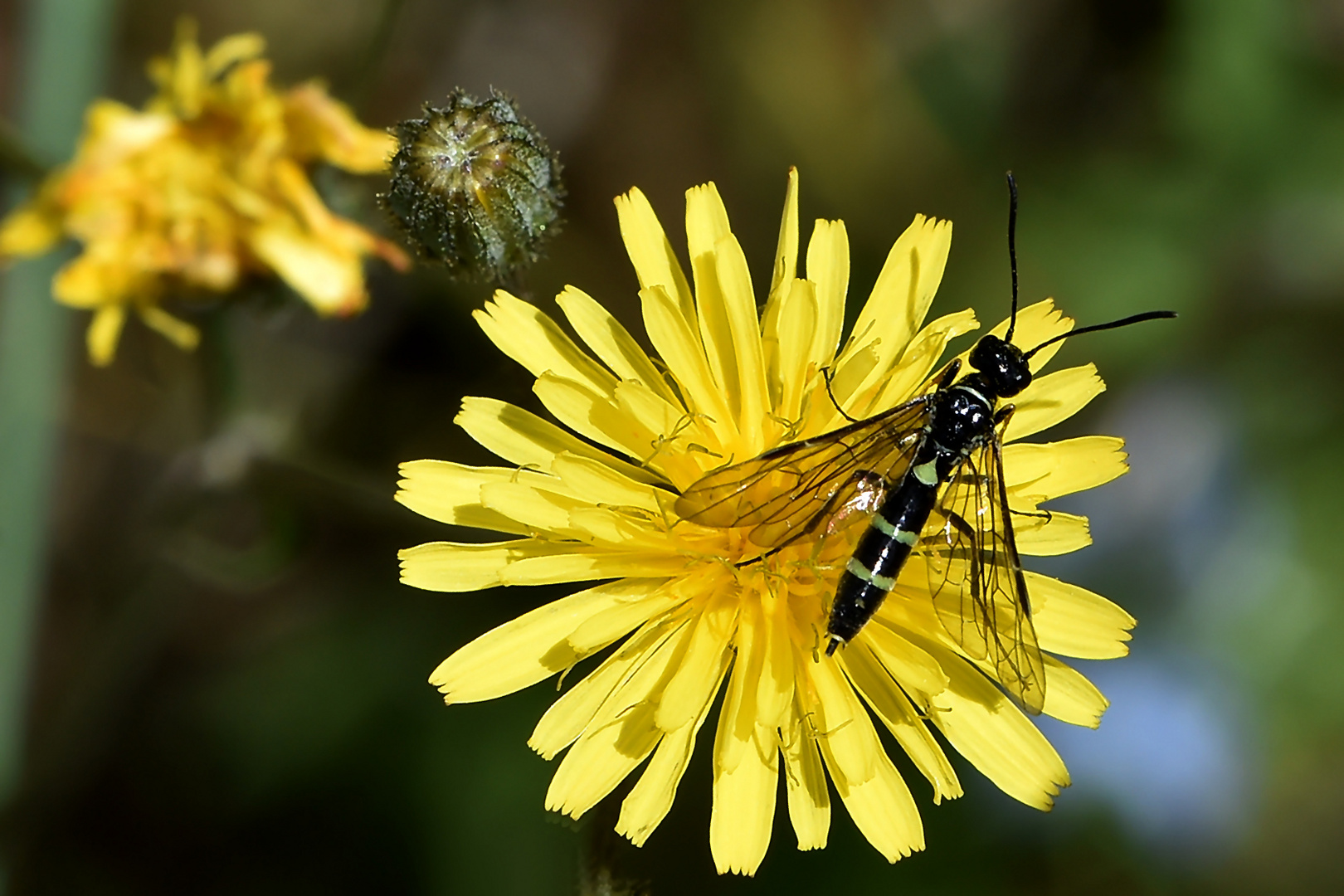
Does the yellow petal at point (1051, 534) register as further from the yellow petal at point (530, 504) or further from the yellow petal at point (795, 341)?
the yellow petal at point (530, 504)

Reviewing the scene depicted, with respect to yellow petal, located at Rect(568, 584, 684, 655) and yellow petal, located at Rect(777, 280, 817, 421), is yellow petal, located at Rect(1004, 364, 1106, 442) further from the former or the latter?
yellow petal, located at Rect(568, 584, 684, 655)

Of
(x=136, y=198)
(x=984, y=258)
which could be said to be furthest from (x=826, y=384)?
(x=984, y=258)

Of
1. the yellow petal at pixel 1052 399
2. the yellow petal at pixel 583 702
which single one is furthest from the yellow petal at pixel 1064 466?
the yellow petal at pixel 583 702

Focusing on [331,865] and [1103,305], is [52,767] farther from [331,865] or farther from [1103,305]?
[1103,305]

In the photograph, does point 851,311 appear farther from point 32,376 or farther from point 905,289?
point 32,376

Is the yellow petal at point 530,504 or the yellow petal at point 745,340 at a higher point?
the yellow petal at point 745,340

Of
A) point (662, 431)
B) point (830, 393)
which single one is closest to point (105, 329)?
point (662, 431)
